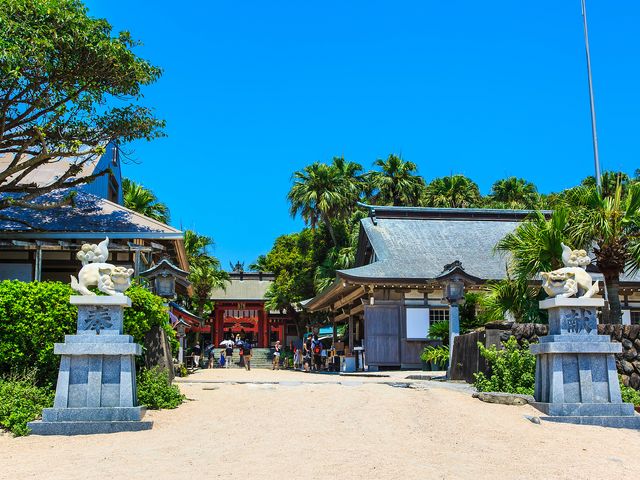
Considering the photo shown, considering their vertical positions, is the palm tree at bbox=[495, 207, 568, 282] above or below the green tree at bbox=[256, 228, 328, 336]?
below

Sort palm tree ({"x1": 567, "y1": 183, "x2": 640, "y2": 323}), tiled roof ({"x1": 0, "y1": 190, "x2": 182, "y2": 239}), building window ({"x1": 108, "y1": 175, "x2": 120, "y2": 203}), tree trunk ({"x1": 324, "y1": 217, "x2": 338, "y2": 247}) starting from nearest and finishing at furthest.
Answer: palm tree ({"x1": 567, "y1": 183, "x2": 640, "y2": 323}) → tiled roof ({"x1": 0, "y1": 190, "x2": 182, "y2": 239}) → building window ({"x1": 108, "y1": 175, "x2": 120, "y2": 203}) → tree trunk ({"x1": 324, "y1": 217, "x2": 338, "y2": 247})

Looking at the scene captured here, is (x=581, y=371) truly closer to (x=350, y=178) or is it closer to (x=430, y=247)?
(x=430, y=247)


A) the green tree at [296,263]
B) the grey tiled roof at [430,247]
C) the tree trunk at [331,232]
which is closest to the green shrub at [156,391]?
the grey tiled roof at [430,247]

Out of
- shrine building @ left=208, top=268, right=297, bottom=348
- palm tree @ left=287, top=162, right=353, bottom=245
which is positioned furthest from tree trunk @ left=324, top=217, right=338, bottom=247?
shrine building @ left=208, top=268, right=297, bottom=348

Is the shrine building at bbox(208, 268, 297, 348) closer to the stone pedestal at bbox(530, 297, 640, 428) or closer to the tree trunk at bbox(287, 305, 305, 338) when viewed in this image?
the tree trunk at bbox(287, 305, 305, 338)

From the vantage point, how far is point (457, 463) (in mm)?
7426

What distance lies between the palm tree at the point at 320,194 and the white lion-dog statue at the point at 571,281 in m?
30.8

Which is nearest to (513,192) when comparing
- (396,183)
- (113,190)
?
(396,183)

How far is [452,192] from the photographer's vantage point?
155 feet

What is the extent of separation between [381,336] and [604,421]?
16635 mm

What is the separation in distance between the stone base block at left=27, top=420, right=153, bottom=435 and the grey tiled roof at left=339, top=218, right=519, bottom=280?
16380 millimetres

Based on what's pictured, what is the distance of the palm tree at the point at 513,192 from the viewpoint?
48.9 metres

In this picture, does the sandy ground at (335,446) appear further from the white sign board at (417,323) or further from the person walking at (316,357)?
the person walking at (316,357)

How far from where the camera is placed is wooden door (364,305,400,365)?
26.7m
